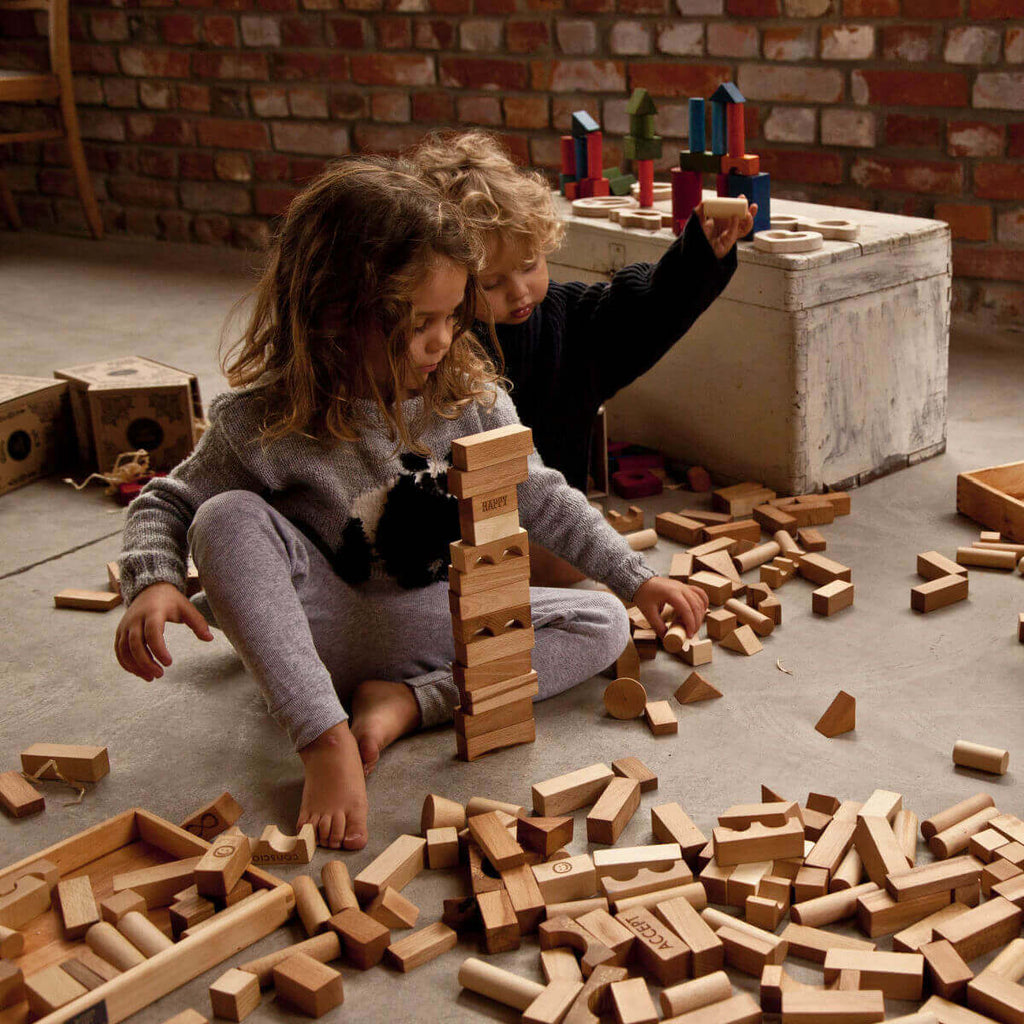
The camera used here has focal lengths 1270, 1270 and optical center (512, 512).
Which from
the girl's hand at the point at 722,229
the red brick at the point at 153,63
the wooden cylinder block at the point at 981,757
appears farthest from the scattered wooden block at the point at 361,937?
the red brick at the point at 153,63

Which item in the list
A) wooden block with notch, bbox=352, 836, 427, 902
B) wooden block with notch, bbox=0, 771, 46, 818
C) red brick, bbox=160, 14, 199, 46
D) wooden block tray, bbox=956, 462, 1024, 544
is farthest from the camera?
red brick, bbox=160, 14, 199, 46

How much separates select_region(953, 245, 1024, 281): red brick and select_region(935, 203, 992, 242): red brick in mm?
31

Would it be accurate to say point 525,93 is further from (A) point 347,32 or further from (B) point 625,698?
(B) point 625,698

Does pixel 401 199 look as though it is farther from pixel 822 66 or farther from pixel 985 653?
pixel 822 66

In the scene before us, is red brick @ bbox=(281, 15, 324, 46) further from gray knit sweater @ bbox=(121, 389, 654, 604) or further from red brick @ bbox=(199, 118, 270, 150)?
gray knit sweater @ bbox=(121, 389, 654, 604)

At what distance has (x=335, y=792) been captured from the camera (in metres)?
1.59

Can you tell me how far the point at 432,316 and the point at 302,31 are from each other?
333 centimetres

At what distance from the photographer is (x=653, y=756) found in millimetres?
1729

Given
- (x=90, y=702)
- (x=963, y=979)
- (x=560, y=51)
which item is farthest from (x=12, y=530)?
(x=560, y=51)

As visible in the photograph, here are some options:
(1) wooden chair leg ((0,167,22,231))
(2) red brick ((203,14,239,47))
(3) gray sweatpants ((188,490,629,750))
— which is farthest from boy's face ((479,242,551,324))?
(1) wooden chair leg ((0,167,22,231))

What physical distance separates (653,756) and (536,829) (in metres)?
0.28

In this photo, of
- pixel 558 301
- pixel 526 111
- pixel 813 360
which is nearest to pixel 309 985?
pixel 558 301

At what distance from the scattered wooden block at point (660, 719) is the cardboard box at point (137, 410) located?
1486 mm

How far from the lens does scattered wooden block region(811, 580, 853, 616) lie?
211 cm
